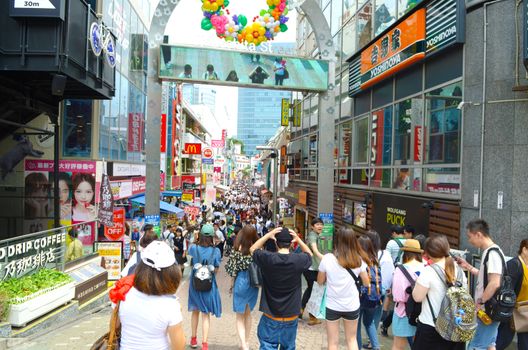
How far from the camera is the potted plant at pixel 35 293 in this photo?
19.0ft

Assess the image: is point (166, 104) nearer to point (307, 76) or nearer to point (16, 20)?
point (307, 76)

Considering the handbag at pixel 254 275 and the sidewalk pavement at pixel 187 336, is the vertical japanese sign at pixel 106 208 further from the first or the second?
the handbag at pixel 254 275

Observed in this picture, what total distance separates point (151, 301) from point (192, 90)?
111231 mm

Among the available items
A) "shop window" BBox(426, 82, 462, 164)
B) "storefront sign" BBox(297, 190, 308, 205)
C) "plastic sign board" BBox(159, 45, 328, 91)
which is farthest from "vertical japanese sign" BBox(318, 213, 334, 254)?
"storefront sign" BBox(297, 190, 308, 205)

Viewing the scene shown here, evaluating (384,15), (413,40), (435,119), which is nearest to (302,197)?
(384,15)

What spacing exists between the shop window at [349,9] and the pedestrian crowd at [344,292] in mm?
11604

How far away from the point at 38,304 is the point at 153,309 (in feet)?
14.4

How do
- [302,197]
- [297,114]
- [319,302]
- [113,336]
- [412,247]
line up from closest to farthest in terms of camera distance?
[113,336] < [412,247] < [319,302] < [302,197] < [297,114]

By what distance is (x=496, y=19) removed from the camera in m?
7.33

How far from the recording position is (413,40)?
31.2ft

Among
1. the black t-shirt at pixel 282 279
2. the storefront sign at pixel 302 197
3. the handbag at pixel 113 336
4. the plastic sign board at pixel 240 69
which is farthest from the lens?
the storefront sign at pixel 302 197

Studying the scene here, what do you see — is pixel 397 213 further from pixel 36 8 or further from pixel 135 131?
pixel 135 131

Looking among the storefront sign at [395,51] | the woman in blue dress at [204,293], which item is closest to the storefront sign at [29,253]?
the woman in blue dress at [204,293]

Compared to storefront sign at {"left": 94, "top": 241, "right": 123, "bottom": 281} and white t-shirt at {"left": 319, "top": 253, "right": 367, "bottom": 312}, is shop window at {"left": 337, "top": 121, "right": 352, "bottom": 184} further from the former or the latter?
white t-shirt at {"left": 319, "top": 253, "right": 367, "bottom": 312}
